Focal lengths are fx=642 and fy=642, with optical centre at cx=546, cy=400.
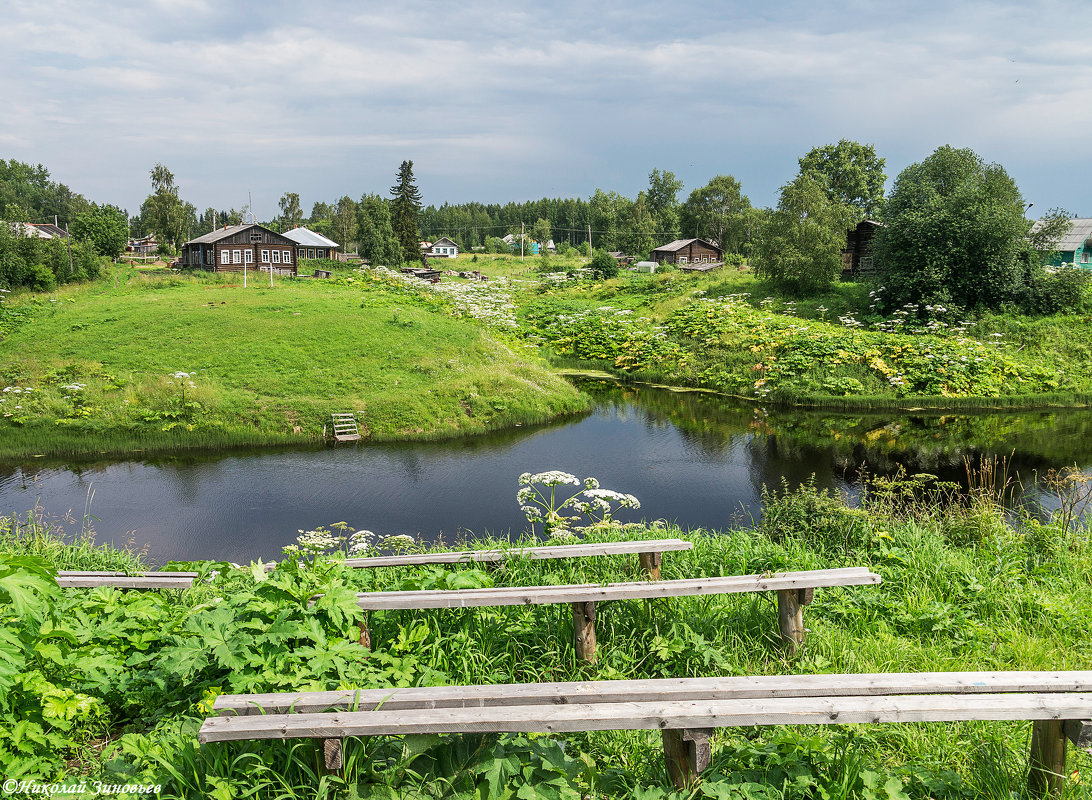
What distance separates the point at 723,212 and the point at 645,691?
83320mm

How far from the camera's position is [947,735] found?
416 centimetres

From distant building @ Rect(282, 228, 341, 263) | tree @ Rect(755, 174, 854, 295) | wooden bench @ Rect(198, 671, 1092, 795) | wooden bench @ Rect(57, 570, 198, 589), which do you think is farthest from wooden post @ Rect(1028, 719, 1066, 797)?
distant building @ Rect(282, 228, 341, 263)

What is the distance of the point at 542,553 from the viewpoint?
6.36m

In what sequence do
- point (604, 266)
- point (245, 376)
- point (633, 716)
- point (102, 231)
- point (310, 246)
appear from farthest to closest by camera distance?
point (310, 246) < point (102, 231) < point (604, 266) < point (245, 376) < point (633, 716)

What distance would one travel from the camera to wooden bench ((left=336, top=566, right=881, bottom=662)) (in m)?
4.92

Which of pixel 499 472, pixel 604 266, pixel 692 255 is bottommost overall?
pixel 499 472

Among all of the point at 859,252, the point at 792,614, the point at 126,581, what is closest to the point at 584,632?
the point at 792,614

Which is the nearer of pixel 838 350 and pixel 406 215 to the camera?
pixel 838 350

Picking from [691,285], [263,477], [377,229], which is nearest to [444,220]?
[377,229]

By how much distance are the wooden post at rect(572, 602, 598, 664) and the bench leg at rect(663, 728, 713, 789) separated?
155cm

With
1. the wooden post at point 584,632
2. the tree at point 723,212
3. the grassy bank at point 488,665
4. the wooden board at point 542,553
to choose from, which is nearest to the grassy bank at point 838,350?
the grassy bank at point 488,665

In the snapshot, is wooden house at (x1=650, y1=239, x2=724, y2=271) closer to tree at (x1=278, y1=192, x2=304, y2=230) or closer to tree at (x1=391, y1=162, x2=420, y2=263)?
tree at (x1=391, y1=162, x2=420, y2=263)

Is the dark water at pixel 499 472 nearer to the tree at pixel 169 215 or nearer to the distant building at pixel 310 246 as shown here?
the distant building at pixel 310 246

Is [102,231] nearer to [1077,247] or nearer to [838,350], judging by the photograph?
[838,350]
